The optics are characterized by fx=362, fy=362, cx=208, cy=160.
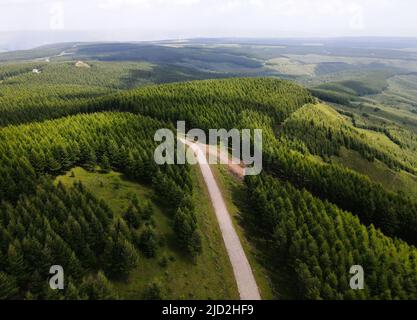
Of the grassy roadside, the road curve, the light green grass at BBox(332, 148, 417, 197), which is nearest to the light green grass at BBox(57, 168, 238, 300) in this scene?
the road curve

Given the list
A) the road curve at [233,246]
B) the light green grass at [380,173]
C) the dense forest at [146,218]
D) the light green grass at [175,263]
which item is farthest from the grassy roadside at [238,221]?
the light green grass at [380,173]

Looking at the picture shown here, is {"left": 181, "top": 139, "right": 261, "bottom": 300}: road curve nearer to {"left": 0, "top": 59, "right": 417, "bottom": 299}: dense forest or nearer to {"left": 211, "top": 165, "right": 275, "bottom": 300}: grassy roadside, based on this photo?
{"left": 211, "top": 165, "right": 275, "bottom": 300}: grassy roadside

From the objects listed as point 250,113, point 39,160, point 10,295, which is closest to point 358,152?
point 250,113

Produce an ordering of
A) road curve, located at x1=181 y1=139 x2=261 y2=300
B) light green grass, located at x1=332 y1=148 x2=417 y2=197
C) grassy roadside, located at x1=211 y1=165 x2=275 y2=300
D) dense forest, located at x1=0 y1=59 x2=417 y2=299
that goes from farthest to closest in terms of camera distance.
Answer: light green grass, located at x1=332 y1=148 x2=417 y2=197 < grassy roadside, located at x1=211 y1=165 x2=275 y2=300 < road curve, located at x1=181 y1=139 x2=261 y2=300 < dense forest, located at x1=0 y1=59 x2=417 y2=299

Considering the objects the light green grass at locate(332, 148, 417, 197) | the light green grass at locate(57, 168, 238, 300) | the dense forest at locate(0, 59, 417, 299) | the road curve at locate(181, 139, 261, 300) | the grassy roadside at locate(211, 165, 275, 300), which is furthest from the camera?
the light green grass at locate(332, 148, 417, 197)

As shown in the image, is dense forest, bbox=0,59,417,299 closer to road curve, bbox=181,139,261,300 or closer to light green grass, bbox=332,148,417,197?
road curve, bbox=181,139,261,300

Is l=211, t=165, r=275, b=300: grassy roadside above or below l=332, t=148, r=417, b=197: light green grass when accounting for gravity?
above

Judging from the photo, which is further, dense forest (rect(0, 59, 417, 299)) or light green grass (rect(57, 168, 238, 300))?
light green grass (rect(57, 168, 238, 300))

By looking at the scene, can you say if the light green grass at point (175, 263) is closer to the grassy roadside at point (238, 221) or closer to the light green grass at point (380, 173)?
the grassy roadside at point (238, 221)
